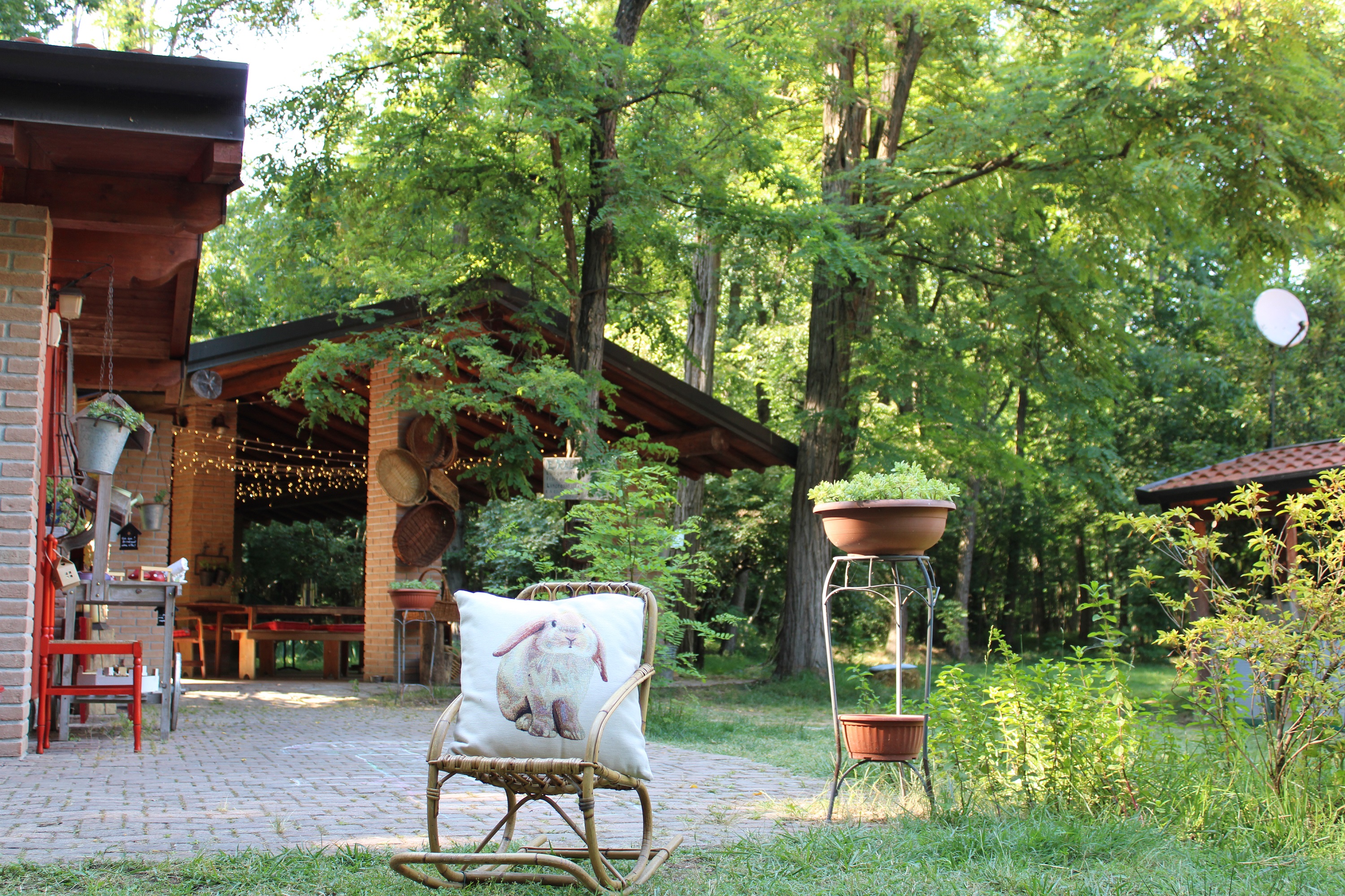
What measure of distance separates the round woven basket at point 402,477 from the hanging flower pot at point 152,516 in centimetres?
202

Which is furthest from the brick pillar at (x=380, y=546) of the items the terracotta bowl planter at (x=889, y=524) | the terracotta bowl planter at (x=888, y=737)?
the terracotta bowl planter at (x=888, y=737)

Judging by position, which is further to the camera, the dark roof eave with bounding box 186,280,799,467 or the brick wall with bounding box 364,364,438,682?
the brick wall with bounding box 364,364,438,682

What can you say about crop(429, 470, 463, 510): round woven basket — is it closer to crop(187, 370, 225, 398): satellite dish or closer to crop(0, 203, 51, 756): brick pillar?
crop(187, 370, 225, 398): satellite dish

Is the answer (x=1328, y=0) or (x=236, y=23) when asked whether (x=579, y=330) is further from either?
(x=1328, y=0)

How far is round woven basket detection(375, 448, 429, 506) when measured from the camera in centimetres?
1091

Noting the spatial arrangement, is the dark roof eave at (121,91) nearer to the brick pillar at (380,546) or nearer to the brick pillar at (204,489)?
the brick pillar at (380,546)

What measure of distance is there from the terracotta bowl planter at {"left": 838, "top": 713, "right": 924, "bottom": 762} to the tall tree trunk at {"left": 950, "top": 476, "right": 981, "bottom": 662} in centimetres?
1567

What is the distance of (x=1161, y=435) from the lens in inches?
867

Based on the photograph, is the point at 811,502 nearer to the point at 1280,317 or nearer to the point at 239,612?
the point at 1280,317

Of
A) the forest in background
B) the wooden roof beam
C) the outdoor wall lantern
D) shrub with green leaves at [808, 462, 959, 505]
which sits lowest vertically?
shrub with green leaves at [808, 462, 959, 505]

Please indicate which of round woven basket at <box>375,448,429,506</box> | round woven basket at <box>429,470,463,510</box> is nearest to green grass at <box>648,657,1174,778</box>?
round woven basket at <box>429,470,463,510</box>

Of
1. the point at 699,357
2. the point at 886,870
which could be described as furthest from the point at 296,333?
the point at 886,870

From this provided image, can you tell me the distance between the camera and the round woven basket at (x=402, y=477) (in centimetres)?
1091

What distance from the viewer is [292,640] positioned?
12281 millimetres
